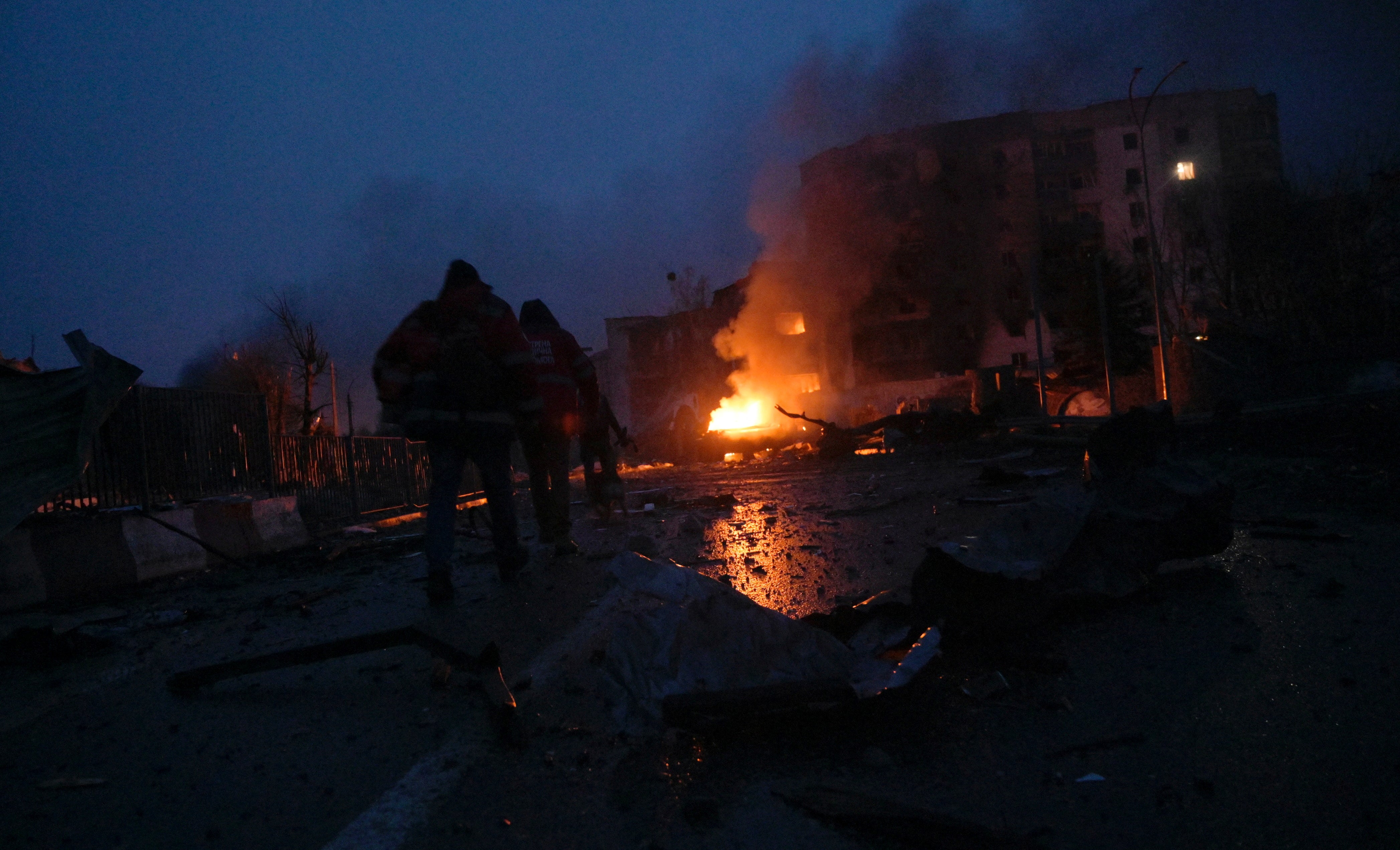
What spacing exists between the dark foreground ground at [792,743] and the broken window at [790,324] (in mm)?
49931

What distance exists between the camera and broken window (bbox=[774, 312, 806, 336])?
176 ft

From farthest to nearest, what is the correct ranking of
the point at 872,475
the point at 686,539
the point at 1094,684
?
the point at 872,475 → the point at 686,539 → the point at 1094,684

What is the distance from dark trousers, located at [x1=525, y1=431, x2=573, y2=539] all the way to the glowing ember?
99.4 ft

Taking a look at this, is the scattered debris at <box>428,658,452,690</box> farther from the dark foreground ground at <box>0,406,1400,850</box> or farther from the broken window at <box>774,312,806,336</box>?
the broken window at <box>774,312,806,336</box>

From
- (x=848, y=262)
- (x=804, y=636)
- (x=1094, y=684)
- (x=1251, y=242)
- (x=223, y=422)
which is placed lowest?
(x=1094, y=684)

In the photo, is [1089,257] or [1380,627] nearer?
[1380,627]

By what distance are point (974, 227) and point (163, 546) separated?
5557 centimetres

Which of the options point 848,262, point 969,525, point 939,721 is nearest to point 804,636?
point 939,721

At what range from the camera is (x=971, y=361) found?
54344 millimetres

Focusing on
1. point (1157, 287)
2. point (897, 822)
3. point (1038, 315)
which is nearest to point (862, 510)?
point (897, 822)

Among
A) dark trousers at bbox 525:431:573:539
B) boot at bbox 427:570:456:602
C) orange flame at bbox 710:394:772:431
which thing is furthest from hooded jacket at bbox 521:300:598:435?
orange flame at bbox 710:394:772:431

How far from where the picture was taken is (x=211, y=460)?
28.7 feet

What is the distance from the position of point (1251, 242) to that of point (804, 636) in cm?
4185

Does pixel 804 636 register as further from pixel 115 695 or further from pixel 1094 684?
pixel 115 695
